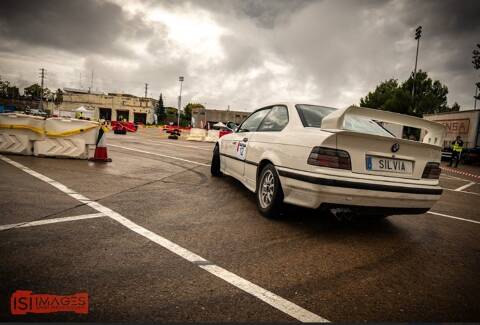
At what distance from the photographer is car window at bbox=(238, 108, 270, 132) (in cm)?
488

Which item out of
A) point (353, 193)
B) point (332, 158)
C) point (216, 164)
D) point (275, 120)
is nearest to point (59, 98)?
point (216, 164)

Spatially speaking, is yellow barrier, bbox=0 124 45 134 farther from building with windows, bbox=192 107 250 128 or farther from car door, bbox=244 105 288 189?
building with windows, bbox=192 107 250 128

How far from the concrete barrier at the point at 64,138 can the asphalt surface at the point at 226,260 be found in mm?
3040

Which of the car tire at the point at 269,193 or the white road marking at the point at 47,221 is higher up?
the car tire at the point at 269,193

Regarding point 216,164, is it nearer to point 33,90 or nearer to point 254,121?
point 254,121

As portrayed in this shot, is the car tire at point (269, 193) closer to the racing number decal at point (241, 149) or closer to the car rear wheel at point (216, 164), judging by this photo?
the racing number decal at point (241, 149)

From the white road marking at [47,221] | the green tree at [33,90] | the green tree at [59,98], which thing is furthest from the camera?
the green tree at [33,90]

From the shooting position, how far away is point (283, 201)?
364 centimetres

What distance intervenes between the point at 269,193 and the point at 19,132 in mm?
7026

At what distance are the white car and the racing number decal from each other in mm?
798

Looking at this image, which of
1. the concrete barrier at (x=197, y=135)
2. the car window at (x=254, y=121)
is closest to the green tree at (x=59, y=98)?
the concrete barrier at (x=197, y=135)

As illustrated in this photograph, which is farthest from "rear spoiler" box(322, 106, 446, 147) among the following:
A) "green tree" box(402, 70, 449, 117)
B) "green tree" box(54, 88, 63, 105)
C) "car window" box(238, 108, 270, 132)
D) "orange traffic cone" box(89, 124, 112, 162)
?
"green tree" box(54, 88, 63, 105)

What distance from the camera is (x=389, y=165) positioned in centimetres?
326

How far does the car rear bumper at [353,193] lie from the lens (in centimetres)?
304
